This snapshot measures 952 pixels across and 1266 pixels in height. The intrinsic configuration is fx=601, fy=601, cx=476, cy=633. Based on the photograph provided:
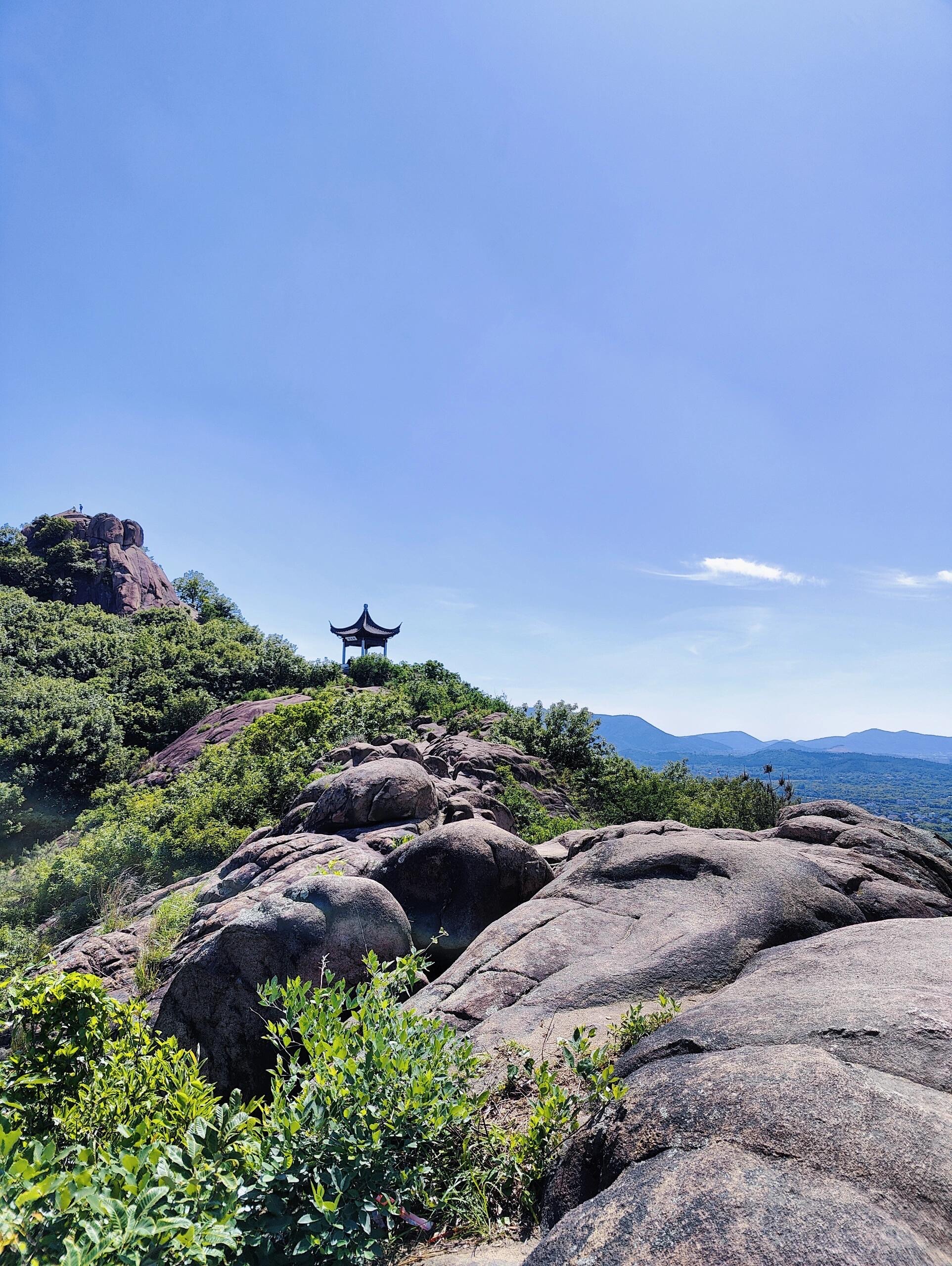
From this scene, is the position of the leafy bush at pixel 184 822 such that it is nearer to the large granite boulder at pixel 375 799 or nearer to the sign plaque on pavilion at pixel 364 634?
the large granite boulder at pixel 375 799

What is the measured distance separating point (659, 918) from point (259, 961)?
426 cm

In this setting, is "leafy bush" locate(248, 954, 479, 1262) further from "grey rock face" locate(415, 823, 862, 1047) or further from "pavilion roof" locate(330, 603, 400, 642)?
"pavilion roof" locate(330, 603, 400, 642)

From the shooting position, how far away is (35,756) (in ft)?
86.0

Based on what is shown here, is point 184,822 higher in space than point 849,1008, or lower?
lower

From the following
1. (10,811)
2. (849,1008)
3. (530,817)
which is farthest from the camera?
(10,811)

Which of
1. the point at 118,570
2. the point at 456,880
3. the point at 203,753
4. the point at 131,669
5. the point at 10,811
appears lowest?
the point at 10,811

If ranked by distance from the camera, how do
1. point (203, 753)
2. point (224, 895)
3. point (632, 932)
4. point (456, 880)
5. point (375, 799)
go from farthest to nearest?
point (203, 753)
point (375, 799)
point (224, 895)
point (456, 880)
point (632, 932)

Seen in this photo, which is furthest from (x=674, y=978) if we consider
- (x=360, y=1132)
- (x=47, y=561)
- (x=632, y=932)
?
Answer: (x=47, y=561)

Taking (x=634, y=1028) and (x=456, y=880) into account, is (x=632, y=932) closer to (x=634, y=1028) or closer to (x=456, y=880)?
(x=634, y=1028)

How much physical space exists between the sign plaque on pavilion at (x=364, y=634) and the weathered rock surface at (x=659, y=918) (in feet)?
125

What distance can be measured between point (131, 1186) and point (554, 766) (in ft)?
69.6

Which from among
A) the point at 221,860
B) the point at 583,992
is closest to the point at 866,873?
the point at 583,992

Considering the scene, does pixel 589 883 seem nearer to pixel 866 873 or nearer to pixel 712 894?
pixel 712 894

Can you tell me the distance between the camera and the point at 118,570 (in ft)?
180
